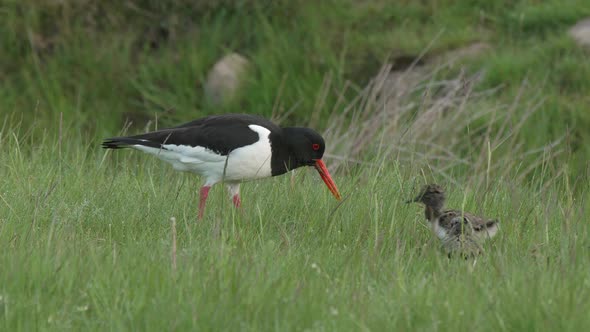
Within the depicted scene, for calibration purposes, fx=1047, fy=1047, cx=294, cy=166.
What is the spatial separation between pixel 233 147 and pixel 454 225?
5.69ft

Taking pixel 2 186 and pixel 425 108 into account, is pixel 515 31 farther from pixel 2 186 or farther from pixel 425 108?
pixel 2 186

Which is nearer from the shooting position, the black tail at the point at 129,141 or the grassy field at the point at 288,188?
the grassy field at the point at 288,188

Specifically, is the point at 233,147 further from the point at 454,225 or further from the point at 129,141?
the point at 454,225

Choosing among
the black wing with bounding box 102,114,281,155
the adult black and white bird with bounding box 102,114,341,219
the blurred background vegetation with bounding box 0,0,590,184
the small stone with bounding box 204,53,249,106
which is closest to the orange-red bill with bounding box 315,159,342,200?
the adult black and white bird with bounding box 102,114,341,219

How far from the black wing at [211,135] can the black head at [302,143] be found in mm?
102

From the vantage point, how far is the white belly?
6.79 meters

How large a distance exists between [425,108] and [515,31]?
3.10m

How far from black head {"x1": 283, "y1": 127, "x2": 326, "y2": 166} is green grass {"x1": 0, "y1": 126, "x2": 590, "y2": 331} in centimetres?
37

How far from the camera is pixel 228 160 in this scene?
22.4ft

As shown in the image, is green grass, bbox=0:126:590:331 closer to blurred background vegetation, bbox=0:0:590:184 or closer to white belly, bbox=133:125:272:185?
white belly, bbox=133:125:272:185

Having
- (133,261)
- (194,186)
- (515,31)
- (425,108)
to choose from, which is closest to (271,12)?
(515,31)

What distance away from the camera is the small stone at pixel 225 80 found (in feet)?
38.7

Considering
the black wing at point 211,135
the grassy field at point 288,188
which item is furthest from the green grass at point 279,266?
the black wing at point 211,135

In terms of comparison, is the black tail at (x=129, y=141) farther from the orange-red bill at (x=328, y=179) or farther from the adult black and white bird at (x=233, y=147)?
the orange-red bill at (x=328, y=179)
